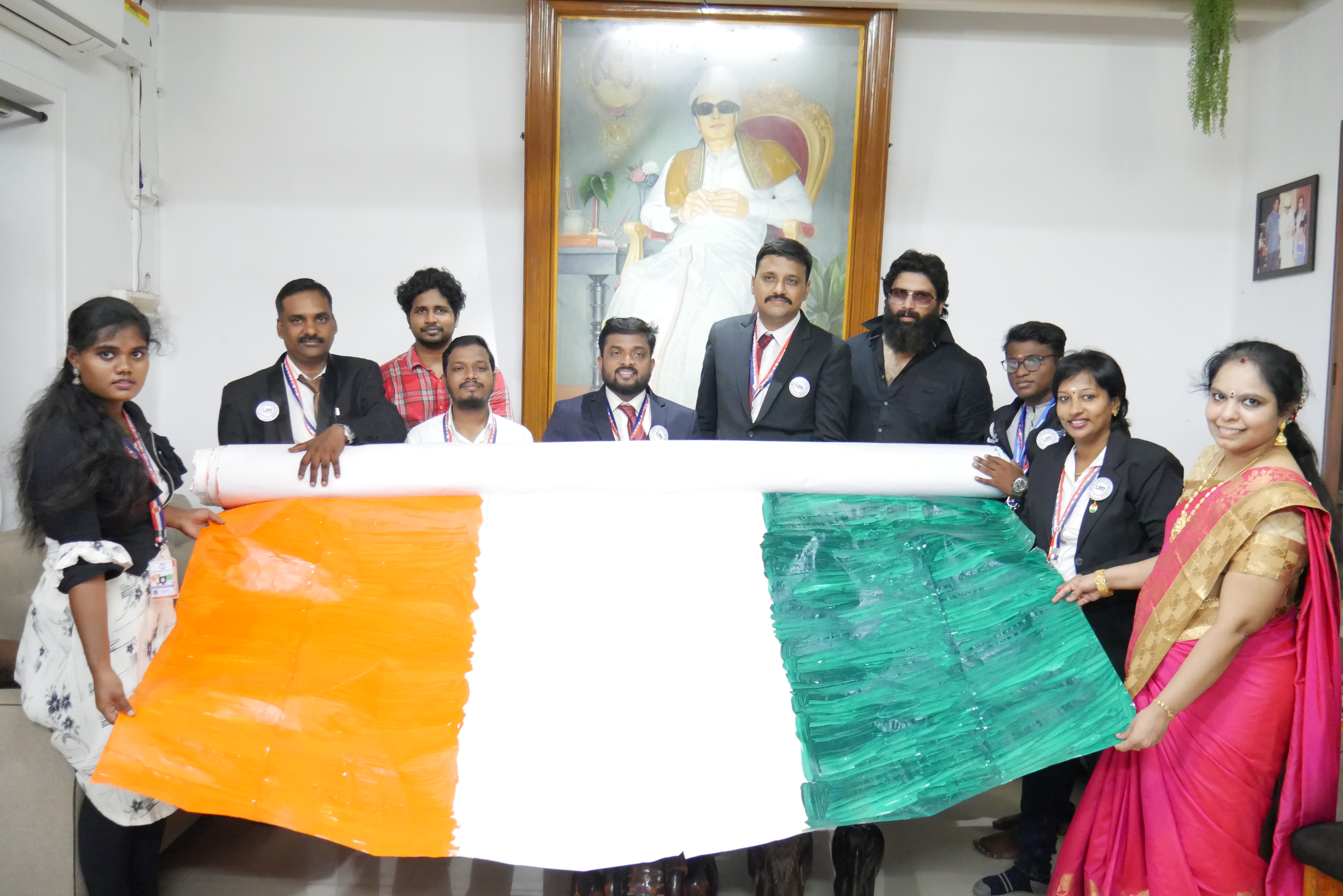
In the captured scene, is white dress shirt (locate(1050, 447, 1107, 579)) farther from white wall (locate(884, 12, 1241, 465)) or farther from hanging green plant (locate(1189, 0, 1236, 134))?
hanging green plant (locate(1189, 0, 1236, 134))

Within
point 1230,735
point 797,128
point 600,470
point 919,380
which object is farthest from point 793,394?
point 797,128

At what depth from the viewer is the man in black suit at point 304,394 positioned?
8.71 ft

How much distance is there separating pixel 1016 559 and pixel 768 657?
2.28 feet

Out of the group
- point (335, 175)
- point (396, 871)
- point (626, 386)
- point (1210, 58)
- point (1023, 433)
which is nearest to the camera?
point (396, 871)

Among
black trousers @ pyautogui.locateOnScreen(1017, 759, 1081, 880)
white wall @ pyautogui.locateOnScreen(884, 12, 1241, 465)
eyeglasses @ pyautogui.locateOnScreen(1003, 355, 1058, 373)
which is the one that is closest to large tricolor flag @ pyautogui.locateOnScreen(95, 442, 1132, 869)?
black trousers @ pyautogui.locateOnScreen(1017, 759, 1081, 880)

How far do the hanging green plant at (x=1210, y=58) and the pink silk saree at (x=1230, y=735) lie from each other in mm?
2896

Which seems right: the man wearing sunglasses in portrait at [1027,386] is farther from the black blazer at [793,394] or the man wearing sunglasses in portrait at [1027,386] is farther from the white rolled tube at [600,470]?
the white rolled tube at [600,470]

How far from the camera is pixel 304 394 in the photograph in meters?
2.72

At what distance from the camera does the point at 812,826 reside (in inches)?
66.6

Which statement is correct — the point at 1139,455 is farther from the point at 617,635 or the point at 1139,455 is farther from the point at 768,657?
the point at 617,635

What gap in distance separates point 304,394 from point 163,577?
80 centimetres

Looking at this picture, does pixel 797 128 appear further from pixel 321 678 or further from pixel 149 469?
pixel 321 678

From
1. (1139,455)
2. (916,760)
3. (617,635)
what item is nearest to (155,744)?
(617,635)

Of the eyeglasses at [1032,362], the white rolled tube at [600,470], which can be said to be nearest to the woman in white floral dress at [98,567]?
the white rolled tube at [600,470]
